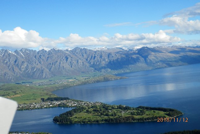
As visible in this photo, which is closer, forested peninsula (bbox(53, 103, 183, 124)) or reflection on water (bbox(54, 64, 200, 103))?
forested peninsula (bbox(53, 103, 183, 124))

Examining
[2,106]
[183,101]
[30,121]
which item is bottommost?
[30,121]

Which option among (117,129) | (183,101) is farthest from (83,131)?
(183,101)

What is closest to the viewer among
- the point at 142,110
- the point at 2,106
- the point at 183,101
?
the point at 2,106

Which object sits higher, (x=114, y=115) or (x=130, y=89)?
(x=130, y=89)

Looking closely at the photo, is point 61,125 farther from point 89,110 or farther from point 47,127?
point 89,110

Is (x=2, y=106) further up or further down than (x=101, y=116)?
further up

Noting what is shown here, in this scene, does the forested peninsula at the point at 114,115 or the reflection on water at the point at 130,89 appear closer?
the forested peninsula at the point at 114,115

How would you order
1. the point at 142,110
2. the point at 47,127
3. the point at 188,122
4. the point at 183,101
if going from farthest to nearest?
the point at 183,101 → the point at 142,110 → the point at 47,127 → the point at 188,122

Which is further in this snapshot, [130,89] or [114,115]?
[130,89]
